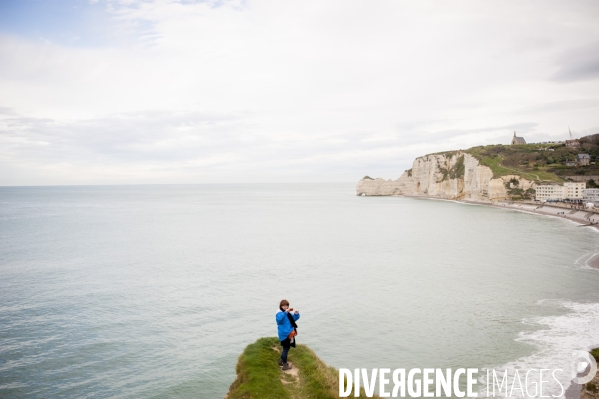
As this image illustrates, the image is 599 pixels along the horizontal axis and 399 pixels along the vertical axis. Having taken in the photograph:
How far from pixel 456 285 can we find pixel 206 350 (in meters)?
21.1

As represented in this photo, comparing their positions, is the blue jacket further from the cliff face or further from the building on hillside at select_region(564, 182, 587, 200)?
the cliff face

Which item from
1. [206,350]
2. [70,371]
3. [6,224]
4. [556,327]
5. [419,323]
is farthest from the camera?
[6,224]

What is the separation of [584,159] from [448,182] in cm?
4309

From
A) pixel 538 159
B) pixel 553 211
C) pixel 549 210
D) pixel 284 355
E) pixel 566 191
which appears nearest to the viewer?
pixel 284 355

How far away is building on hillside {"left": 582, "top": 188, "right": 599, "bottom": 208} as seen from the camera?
3948 inches

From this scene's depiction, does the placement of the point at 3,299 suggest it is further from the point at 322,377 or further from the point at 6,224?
the point at 6,224

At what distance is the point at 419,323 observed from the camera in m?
23.8

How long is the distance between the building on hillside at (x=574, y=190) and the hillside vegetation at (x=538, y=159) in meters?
7.95

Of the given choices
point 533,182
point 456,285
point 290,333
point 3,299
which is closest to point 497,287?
point 456,285

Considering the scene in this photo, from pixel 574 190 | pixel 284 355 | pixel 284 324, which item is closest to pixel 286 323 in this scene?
pixel 284 324

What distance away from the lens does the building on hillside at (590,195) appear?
329 ft

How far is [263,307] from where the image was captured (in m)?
27.1

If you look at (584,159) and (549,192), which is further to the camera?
(584,159)

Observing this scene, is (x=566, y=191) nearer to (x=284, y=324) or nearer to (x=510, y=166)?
(x=510, y=166)
